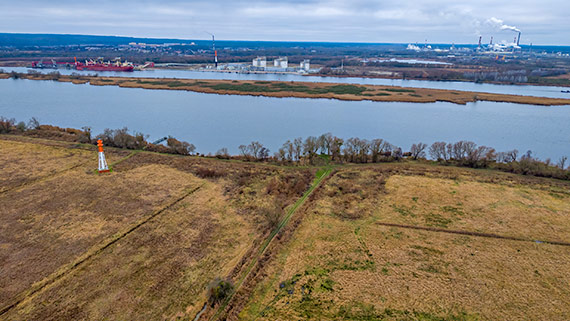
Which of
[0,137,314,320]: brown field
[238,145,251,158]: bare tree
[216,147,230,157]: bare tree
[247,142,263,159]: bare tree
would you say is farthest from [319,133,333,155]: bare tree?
[216,147,230,157]: bare tree

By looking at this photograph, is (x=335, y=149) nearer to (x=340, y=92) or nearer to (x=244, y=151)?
(x=244, y=151)

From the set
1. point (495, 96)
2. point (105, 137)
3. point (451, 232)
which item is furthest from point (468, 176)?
point (495, 96)

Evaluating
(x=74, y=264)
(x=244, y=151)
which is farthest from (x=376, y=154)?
(x=74, y=264)

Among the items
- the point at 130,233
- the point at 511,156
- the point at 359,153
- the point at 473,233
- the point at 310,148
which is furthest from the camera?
the point at 359,153

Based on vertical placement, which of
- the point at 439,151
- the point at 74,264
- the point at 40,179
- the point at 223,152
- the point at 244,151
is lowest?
the point at 74,264

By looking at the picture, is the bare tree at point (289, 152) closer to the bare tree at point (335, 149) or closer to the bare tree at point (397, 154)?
the bare tree at point (335, 149)

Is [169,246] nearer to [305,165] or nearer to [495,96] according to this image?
[305,165]

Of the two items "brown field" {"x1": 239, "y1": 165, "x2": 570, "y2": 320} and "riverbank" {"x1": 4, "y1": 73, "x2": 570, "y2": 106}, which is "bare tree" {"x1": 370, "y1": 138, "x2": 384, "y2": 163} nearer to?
"brown field" {"x1": 239, "y1": 165, "x2": 570, "y2": 320}
